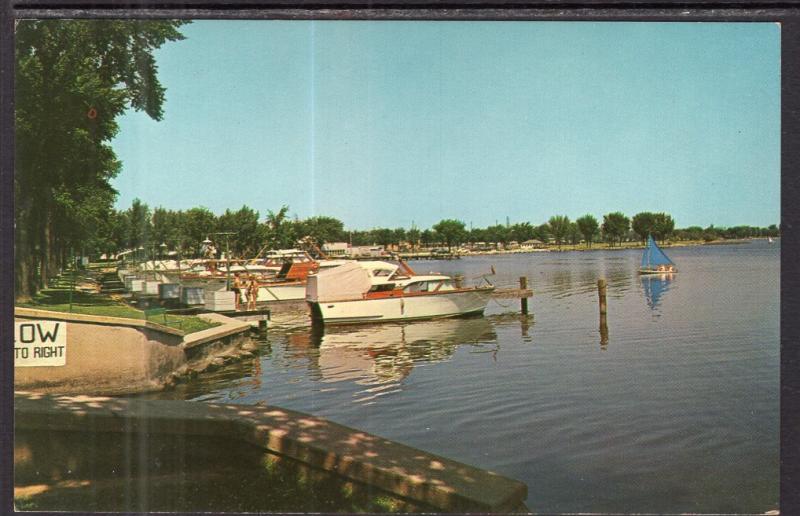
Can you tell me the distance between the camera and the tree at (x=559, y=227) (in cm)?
1067

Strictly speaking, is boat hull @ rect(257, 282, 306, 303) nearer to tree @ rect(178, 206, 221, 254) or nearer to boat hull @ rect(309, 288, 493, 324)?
boat hull @ rect(309, 288, 493, 324)

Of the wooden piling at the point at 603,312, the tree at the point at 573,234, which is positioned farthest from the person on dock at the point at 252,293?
the tree at the point at 573,234

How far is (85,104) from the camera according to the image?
9094mm

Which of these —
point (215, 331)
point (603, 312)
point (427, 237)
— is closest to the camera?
point (427, 237)

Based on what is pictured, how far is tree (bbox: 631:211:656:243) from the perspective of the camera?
9.81 m

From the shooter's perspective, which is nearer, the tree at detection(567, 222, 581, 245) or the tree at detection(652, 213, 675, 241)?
the tree at detection(652, 213, 675, 241)

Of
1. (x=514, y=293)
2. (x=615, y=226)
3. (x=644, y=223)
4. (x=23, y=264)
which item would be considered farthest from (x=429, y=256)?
(x=23, y=264)

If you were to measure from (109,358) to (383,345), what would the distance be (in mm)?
10601

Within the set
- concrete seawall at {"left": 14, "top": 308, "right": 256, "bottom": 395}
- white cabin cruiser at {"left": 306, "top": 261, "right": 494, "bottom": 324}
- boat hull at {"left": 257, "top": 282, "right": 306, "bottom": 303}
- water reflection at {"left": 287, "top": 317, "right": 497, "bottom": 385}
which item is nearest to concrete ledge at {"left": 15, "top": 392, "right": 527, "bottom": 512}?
concrete seawall at {"left": 14, "top": 308, "right": 256, "bottom": 395}

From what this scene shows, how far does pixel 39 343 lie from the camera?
723 cm

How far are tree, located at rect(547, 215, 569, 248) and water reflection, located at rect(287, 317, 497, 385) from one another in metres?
4.20

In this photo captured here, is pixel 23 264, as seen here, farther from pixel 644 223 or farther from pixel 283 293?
pixel 283 293

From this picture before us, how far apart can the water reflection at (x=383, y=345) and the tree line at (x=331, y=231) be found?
278 cm

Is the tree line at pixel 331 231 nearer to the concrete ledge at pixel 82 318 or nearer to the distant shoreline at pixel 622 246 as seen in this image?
the distant shoreline at pixel 622 246
